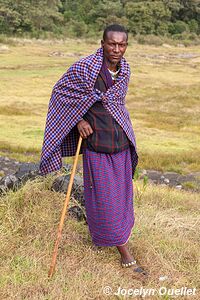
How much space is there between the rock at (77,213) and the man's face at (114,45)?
74.9 inches

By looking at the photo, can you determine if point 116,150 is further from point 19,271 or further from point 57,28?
point 57,28

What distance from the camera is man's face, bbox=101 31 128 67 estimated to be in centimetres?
419

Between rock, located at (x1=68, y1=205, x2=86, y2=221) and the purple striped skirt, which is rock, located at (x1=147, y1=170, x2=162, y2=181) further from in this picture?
the purple striped skirt

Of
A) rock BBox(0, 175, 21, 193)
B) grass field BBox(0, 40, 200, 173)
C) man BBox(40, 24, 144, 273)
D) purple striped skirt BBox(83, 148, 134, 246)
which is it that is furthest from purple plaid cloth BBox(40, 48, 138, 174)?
grass field BBox(0, 40, 200, 173)

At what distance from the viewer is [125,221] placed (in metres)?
4.52

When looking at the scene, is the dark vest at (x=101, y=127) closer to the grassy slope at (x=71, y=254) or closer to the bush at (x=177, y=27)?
the grassy slope at (x=71, y=254)

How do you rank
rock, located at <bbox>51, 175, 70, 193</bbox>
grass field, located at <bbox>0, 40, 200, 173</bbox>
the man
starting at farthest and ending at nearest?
grass field, located at <bbox>0, 40, 200, 173</bbox>
rock, located at <bbox>51, 175, 70, 193</bbox>
the man

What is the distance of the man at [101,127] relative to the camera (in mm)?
4223

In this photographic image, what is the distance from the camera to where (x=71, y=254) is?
466 cm

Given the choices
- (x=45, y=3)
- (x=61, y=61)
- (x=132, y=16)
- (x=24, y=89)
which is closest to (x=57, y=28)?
(x=45, y=3)

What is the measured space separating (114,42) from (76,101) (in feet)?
2.13

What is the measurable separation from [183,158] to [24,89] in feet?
50.8

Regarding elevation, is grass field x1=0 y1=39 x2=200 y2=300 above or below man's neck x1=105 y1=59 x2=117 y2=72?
below

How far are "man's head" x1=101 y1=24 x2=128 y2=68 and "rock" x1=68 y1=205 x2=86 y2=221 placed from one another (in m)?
1.92
